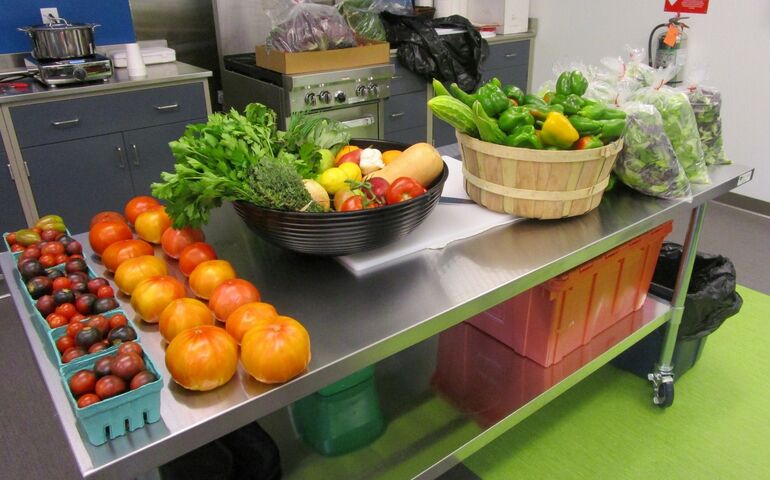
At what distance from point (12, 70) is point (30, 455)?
6.53ft

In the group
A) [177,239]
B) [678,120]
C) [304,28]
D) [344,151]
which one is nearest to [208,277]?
[177,239]

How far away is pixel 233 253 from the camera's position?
4.11 ft

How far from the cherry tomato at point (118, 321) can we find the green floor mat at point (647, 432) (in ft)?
3.93

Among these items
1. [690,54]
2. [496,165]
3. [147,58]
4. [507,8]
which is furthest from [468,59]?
[496,165]

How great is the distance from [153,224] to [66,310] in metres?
0.34

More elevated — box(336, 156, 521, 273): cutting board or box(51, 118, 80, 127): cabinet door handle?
box(336, 156, 521, 273): cutting board

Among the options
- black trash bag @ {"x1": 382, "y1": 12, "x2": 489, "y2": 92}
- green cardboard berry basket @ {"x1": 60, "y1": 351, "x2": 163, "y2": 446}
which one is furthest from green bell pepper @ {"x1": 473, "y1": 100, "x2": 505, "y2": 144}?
black trash bag @ {"x1": 382, "y1": 12, "x2": 489, "y2": 92}

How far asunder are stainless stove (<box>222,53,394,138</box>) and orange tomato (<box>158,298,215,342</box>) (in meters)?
2.20

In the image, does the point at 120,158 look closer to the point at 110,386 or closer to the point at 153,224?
the point at 153,224

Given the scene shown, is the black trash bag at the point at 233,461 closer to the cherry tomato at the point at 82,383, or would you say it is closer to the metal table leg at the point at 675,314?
the cherry tomato at the point at 82,383

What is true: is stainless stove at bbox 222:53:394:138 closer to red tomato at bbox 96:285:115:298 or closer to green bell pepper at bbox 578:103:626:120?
green bell pepper at bbox 578:103:626:120

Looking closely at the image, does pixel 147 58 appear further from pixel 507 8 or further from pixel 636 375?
pixel 636 375

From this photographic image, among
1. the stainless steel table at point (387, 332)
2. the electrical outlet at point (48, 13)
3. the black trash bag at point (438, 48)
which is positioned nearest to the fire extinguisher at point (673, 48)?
the black trash bag at point (438, 48)

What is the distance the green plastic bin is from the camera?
4.56 feet
